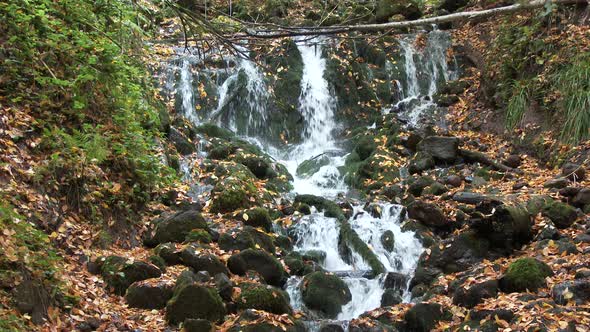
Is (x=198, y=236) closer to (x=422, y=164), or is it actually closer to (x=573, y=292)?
(x=573, y=292)

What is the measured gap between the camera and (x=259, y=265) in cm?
748

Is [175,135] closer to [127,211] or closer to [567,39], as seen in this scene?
[127,211]

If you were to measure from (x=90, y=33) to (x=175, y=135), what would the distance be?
4.09 m

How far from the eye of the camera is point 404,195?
10.7 metres

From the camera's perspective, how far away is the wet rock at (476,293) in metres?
6.32

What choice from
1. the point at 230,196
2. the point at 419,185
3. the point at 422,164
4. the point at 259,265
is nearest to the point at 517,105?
the point at 422,164

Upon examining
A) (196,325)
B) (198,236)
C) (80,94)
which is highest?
(80,94)

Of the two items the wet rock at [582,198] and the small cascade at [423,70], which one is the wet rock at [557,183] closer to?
the wet rock at [582,198]

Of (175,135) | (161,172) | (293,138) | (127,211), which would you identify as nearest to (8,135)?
(127,211)

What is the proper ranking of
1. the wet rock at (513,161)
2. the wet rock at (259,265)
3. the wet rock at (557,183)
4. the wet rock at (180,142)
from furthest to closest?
the wet rock at (180,142)
the wet rock at (513,161)
the wet rock at (557,183)
the wet rock at (259,265)

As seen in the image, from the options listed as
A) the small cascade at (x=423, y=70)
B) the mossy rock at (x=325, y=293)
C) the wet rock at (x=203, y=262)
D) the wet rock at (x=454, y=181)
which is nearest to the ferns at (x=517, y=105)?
the wet rock at (x=454, y=181)

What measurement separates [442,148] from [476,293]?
5.89 metres

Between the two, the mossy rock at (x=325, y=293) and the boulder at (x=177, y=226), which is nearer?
the mossy rock at (x=325, y=293)

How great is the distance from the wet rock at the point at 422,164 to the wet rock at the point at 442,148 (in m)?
0.15
